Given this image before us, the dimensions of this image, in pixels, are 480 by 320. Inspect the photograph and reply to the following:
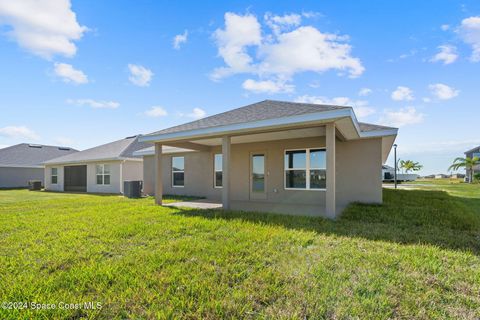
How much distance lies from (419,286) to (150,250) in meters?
3.91

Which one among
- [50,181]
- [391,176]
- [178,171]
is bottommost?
[391,176]

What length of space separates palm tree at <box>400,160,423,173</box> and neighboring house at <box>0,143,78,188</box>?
207 ft

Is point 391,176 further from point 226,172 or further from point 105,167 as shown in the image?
point 105,167

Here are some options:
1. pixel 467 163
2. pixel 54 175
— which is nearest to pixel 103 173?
pixel 54 175

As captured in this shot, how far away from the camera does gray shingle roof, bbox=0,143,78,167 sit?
81.3ft

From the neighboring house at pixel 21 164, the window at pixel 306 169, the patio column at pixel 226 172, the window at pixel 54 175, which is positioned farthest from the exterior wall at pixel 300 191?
the neighboring house at pixel 21 164

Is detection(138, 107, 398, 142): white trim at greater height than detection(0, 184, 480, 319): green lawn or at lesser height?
greater

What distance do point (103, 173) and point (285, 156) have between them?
14.3 m

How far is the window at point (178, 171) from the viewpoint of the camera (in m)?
14.0

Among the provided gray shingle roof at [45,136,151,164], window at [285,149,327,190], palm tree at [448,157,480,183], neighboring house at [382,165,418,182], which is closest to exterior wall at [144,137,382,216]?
window at [285,149,327,190]

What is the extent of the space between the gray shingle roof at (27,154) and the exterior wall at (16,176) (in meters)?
0.69

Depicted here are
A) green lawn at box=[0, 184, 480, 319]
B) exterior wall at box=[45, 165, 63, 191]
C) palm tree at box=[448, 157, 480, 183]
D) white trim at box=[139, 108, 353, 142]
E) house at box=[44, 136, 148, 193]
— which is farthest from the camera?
palm tree at box=[448, 157, 480, 183]

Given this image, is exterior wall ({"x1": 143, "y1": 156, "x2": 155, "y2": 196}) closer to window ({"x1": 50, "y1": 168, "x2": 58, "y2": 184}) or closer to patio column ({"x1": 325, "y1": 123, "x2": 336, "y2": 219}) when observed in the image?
patio column ({"x1": 325, "y1": 123, "x2": 336, "y2": 219})

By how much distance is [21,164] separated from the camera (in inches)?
986
